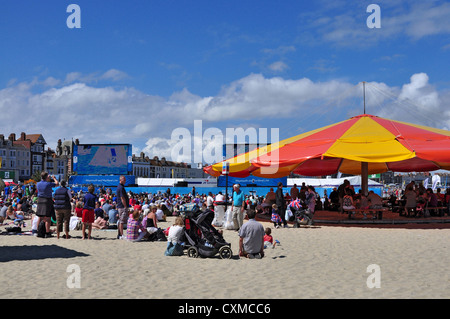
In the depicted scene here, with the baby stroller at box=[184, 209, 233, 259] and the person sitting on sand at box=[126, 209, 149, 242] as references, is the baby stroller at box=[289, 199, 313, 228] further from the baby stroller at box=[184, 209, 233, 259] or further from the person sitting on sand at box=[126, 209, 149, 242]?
the baby stroller at box=[184, 209, 233, 259]

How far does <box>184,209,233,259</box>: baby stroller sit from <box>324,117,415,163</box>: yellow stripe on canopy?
7780mm

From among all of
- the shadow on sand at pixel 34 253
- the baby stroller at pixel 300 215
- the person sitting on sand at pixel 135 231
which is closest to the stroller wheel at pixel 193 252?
the shadow on sand at pixel 34 253

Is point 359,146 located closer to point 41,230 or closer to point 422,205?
point 422,205

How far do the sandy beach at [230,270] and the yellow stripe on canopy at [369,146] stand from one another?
13.8 feet

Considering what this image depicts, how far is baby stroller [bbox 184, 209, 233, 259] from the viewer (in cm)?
938

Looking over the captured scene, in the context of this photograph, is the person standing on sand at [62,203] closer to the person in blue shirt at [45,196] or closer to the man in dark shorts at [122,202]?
the person in blue shirt at [45,196]

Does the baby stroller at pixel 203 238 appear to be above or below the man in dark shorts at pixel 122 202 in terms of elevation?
below

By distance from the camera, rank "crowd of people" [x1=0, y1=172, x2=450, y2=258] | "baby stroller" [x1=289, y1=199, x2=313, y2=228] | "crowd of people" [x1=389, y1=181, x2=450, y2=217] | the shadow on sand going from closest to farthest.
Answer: the shadow on sand < "crowd of people" [x1=0, y1=172, x2=450, y2=258] < "baby stroller" [x1=289, y1=199, x2=313, y2=228] < "crowd of people" [x1=389, y1=181, x2=450, y2=217]

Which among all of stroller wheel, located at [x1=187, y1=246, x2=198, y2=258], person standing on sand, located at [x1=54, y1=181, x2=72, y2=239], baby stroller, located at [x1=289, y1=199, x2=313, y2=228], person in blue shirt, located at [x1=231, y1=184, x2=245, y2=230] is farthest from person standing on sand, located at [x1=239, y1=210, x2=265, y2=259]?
baby stroller, located at [x1=289, y1=199, x2=313, y2=228]

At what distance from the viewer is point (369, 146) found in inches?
658

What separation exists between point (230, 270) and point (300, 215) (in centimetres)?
866

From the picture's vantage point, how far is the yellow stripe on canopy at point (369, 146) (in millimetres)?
15609

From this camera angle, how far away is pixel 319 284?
6637mm
